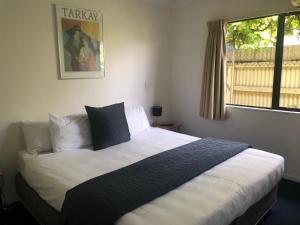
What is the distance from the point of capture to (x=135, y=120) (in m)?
3.26

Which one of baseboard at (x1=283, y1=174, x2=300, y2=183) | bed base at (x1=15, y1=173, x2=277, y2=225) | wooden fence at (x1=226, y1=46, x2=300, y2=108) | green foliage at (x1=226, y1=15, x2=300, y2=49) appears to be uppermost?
green foliage at (x1=226, y1=15, x2=300, y2=49)

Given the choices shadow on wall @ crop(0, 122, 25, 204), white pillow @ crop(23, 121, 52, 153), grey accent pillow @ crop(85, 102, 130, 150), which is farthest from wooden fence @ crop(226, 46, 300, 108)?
shadow on wall @ crop(0, 122, 25, 204)

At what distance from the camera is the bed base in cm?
187

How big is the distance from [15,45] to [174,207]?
2.18 meters

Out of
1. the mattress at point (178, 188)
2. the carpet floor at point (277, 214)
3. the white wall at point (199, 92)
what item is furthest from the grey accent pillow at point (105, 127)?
the white wall at point (199, 92)

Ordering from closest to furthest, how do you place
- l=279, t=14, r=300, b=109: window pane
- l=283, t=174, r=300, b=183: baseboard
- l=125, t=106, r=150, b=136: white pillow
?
l=279, t=14, r=300, b=109: window pane
l=283, t=174, r=300, b=183: baseboard
l=125, t=106, r=150, b=136: white pillow

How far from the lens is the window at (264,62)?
119 inches

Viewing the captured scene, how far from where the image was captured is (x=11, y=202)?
8.61ft

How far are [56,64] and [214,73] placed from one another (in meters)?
2.06

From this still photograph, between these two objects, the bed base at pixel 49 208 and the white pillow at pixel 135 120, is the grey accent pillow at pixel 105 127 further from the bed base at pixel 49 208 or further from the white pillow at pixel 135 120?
the bed base at pixel 49 208

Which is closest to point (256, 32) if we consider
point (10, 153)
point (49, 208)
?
point (49, 208)

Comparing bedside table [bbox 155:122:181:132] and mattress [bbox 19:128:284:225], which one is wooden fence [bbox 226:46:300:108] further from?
mattress [bbox 19:128:284:225]

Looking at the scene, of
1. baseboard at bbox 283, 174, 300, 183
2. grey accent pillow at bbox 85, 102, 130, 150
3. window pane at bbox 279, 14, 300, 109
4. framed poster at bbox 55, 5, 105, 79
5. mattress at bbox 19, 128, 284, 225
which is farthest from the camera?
baseboard at bbox 283, 174, 300, 183

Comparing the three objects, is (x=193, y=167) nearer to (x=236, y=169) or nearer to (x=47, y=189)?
(x=236, y=169)
